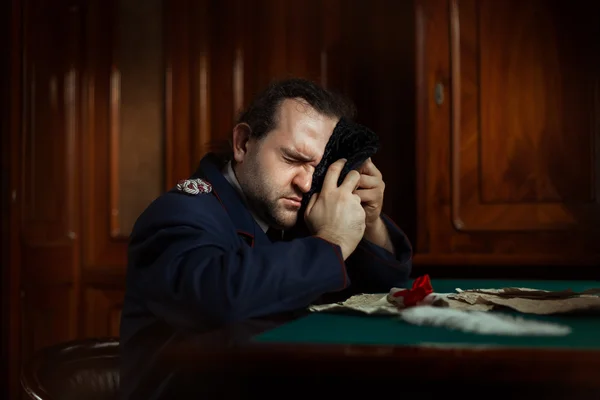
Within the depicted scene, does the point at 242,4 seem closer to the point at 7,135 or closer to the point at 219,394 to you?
the point at 7,135

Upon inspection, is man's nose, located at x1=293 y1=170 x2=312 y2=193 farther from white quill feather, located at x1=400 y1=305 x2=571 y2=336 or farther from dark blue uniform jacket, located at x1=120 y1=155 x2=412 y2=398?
white quill feather, located at x1=400 y1=305 x2=571 y2=336

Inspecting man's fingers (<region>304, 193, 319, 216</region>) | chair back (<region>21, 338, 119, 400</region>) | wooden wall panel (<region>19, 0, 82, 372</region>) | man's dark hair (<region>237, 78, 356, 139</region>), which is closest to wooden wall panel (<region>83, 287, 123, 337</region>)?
wooden wall panel (<region>19, 0, 82, 372</region>)

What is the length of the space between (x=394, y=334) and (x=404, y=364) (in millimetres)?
129

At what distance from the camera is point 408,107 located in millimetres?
2709

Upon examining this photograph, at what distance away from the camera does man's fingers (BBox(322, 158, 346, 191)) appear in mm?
1408

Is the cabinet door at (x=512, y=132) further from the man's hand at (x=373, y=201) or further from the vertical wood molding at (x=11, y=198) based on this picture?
the vertical wood molding at (x=11, y=198)

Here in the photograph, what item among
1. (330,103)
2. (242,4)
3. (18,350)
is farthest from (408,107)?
(18,350)

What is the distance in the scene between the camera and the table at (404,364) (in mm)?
742

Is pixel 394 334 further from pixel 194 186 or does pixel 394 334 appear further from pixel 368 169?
pixel 368 169

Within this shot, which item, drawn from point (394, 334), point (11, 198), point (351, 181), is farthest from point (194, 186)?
point (11, 198)

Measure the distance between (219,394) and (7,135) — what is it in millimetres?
2231

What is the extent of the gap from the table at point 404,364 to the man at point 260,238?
227 millimetres

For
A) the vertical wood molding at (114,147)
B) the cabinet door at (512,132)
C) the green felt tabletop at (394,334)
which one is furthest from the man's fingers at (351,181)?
the vertical wood molding at (114,147)

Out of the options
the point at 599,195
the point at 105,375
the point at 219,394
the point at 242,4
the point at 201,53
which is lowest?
the point at 105,375
